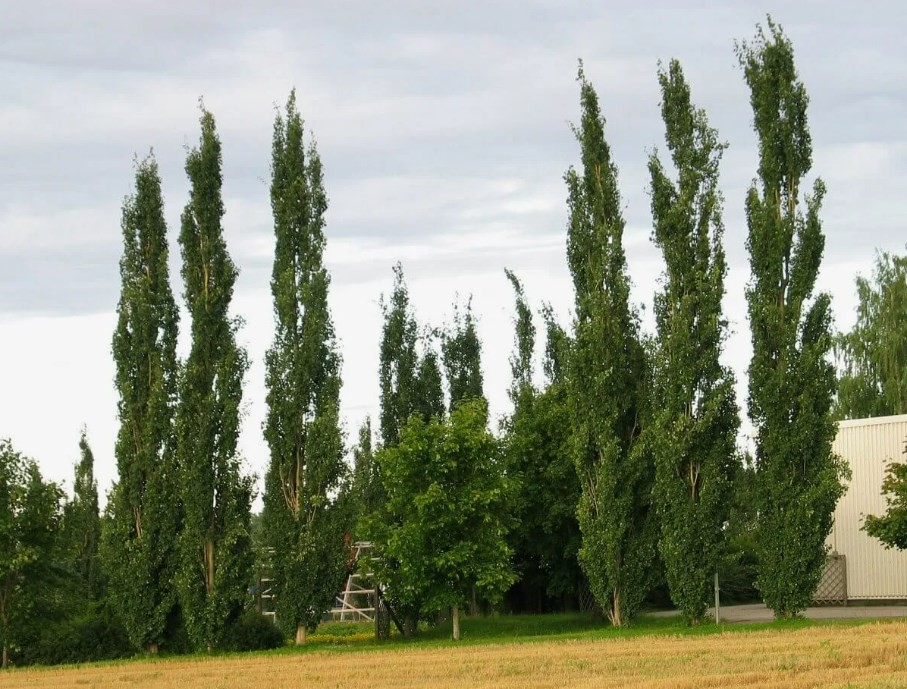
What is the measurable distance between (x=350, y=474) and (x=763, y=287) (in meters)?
13.5

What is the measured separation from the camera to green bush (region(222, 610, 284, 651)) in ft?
127

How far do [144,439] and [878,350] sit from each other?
35766 millimetres

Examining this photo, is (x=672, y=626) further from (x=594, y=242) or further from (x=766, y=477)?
(x=594, y=242)

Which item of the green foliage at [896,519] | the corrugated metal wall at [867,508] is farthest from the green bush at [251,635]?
the corrugated metal wall at [867,508]

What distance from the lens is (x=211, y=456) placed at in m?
39.8

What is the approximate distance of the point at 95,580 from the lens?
209 ft

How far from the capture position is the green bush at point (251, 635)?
38.6 m

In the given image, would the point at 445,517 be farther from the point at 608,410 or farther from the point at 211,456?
the point at 211,456

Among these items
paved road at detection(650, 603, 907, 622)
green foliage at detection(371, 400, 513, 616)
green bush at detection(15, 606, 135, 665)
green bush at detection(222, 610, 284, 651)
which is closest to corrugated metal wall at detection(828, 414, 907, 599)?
paved road at detection(650, 603, 907, 622)

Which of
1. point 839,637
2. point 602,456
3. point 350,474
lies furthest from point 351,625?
point 839,637

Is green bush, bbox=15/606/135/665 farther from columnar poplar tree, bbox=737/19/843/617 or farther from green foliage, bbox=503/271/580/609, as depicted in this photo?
columnar poplar tree, bbox=737/19/843/617

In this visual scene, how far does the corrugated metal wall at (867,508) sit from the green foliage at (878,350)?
674 inches

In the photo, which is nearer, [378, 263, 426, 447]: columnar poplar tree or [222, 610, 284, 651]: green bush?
[222, 610, 284, 651]: green bush

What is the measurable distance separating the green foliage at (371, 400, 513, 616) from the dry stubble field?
324 centimetres
